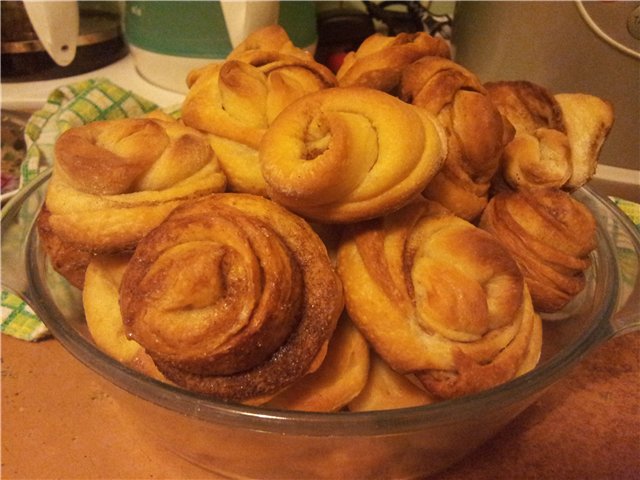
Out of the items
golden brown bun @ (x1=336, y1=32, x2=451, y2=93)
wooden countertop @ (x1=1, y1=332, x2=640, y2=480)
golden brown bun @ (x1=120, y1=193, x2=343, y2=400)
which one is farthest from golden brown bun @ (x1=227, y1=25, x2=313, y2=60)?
wooden countertop @ (x1=1, y1=332, x2=640, y2=480)

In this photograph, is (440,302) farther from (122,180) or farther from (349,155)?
(122,180)

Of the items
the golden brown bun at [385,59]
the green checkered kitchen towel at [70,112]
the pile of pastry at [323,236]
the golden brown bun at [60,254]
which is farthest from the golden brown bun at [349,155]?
the green checkered kitchen towel at [70,112]

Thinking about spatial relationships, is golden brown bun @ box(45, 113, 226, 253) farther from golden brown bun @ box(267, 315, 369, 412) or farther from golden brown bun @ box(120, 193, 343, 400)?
golden brown bun @ box(267, 315, 369, 412)

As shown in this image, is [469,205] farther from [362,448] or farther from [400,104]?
[362,448]

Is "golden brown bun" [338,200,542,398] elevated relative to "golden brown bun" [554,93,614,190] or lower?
lower

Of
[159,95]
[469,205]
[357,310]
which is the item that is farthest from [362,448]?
[159,95]

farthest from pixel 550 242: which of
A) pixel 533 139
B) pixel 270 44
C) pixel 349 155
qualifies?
pixel 270 44

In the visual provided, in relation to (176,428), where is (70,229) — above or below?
above
